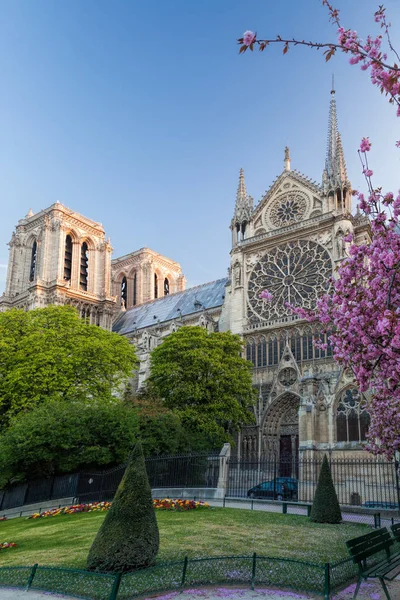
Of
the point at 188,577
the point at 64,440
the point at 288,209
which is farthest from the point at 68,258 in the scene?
the point at 188,577

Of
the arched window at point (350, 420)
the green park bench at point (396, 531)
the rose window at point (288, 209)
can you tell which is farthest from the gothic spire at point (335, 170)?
the green park bench at point (396, 531)

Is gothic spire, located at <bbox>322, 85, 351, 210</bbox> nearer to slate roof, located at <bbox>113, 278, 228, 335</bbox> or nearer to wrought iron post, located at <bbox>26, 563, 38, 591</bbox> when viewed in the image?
slate roof, located at <bbox>113, 278, 228, 335</bbox>

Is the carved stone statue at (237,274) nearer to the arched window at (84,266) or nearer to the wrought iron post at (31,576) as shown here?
the arched window at (84,266)

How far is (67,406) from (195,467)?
269 inches

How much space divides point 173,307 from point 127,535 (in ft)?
157

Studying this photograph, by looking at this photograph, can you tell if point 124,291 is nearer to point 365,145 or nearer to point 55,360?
point 55,360

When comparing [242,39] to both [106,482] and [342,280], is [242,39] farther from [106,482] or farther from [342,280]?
[106,482]

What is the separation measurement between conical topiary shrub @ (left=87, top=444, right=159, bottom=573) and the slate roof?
39550 mm

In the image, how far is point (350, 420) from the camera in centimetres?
2861

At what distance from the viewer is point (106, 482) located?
23.3 meters

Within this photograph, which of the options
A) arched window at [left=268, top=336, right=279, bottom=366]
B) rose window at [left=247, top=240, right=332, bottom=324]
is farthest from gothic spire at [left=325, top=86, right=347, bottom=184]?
arched window at [left=268, top=336, right=279, bottom=366]

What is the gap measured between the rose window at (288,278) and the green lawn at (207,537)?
21.4 metres

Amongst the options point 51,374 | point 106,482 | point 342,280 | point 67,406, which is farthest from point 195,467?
point 342,280

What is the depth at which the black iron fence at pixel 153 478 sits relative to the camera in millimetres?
22875
